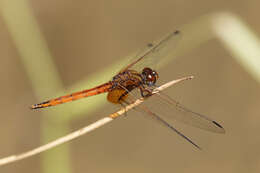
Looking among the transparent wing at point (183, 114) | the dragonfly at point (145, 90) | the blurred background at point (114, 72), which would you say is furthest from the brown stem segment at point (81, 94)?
the transparent wing at point (183, 114)

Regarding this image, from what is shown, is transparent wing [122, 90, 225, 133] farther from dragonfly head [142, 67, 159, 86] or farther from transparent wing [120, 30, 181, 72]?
transparent wing [120, 30, 181, 72]

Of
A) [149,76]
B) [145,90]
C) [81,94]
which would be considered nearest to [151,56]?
[149,76]

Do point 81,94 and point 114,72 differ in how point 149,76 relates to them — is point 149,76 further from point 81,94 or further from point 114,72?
point 81,94

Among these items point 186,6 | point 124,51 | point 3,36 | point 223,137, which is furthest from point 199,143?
point 3,36

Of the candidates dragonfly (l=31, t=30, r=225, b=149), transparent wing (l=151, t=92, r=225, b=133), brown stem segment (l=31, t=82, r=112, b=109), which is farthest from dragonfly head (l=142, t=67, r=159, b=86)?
brown stem segment (l=31, t=82, r=112, b=109)

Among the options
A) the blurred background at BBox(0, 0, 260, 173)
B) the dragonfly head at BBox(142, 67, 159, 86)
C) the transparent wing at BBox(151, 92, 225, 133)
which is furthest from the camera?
the blurred background at BBox(0, 0, 260, 173)
